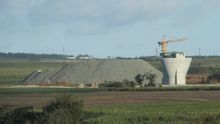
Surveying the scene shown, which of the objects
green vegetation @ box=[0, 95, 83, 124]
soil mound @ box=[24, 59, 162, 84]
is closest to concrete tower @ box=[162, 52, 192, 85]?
soil mound @ box=[24, 59, 162, 84]

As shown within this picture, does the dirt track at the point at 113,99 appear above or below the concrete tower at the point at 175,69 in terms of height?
below

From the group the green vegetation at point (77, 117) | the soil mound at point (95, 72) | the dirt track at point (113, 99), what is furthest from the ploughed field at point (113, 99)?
the soil mound at point (95, 72)

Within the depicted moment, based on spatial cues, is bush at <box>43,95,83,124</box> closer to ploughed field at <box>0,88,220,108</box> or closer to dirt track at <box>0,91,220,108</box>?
ploughed field at <box>0,88,220,108</box>

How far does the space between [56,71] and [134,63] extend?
1744 cm

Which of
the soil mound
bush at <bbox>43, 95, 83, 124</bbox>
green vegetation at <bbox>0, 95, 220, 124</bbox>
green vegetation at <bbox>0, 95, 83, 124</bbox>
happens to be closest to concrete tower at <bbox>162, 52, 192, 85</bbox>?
the soil mound

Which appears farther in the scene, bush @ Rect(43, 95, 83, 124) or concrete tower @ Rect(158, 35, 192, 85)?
concrete tower @ Rect(158, 35, 192, 85)

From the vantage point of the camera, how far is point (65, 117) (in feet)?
116

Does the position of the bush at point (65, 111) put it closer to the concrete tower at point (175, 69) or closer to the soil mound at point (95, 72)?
the concrete tower at point (175, 69)

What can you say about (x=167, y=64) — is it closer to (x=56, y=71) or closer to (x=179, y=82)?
(x=179, y=82)

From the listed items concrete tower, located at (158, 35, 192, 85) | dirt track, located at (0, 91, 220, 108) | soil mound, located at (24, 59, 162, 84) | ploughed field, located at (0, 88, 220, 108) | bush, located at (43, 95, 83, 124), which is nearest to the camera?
bush, located at (43, 95, 83, 124)

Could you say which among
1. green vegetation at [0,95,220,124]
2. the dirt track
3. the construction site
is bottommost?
green vegetation at [0,95,220,124]

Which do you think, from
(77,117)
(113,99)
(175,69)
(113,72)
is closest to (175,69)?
(175,69)

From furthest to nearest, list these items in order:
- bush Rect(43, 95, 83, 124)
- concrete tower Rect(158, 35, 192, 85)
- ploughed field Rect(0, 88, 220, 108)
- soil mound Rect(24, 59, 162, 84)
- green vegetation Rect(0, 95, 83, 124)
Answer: soil mound Rect(24, 59, 162, 84)
concrete tower Rect(158, 35, 192, 85)
ploughed field Rect(0, 88, 220, 108)
green vegetation Rect(0, 95, 83, 124)
bush Rect(43, 95, 83, 124)

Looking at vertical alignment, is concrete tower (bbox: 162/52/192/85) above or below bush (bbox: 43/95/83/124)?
above
